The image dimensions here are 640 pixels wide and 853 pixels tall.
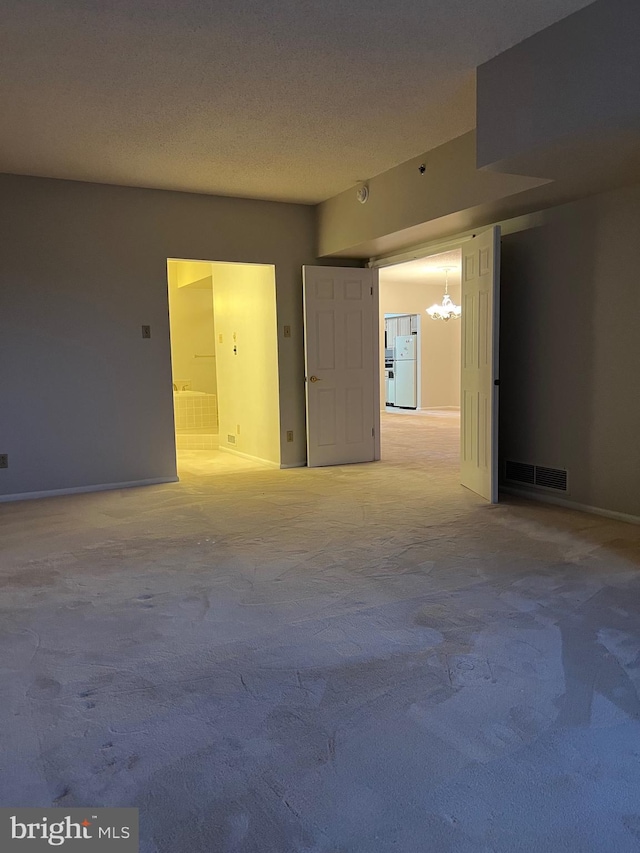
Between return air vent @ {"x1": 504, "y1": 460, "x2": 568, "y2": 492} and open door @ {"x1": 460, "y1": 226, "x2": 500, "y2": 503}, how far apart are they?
32cm

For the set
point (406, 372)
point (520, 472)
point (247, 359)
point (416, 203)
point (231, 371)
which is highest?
point (416, 203)

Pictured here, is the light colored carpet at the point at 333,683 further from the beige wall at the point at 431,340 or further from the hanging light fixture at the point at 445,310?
the beige wall at the point at 431,340

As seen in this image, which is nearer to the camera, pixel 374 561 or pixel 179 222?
pixel 374 561

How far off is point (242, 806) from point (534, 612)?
1611 millimetres

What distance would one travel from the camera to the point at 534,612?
2.71 m

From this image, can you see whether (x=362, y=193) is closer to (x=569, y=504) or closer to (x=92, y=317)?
(x=92, y=317)

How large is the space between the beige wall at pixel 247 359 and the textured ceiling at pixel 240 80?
1.78m

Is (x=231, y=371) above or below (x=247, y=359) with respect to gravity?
below

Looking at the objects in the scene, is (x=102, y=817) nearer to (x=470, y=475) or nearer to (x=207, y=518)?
(x=207, y=518)

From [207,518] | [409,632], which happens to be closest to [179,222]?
[207,518]

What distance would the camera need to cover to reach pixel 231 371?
745 cm

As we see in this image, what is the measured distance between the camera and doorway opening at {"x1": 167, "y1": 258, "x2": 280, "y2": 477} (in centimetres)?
651

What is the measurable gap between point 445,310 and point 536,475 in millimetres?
7051

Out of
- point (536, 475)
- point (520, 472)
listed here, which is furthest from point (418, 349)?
point (536, 475)
